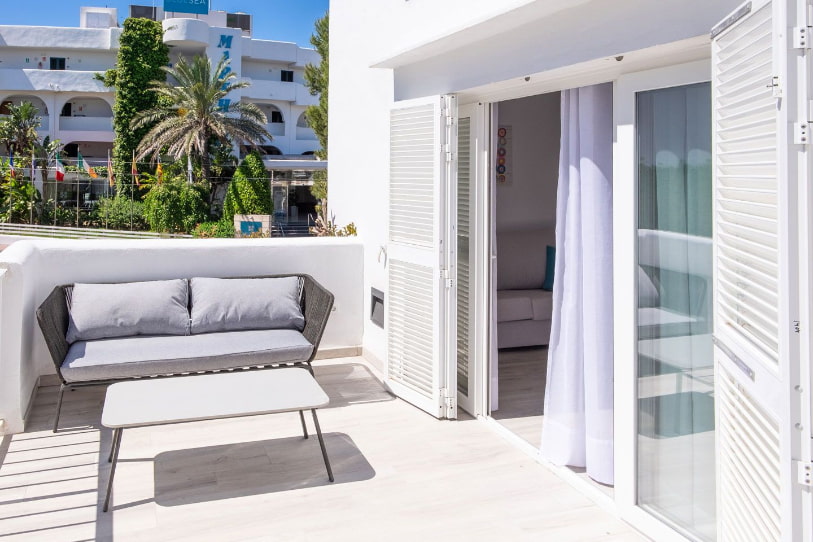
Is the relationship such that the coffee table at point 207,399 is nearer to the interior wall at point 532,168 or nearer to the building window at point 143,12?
the interior wall at point 532,168

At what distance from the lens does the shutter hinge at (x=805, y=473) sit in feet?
6.96

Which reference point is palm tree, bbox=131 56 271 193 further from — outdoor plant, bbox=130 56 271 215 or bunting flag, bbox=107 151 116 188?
bunting flag, bbox=107 151 116 188

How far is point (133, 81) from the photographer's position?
33.9 meters

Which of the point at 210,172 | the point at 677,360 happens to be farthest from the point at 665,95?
the point at 210,172

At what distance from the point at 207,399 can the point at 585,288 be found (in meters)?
2.24

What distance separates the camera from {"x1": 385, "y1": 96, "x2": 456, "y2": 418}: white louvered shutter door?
543 cm

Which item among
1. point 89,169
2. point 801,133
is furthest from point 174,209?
point 801,133

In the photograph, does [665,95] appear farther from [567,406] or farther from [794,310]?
[567,406]

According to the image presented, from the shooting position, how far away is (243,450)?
16.0 feet

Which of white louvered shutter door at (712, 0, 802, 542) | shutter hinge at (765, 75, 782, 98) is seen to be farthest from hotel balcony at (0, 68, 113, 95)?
shutter hinge at (765, 75, 782, 98)

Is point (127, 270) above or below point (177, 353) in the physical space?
above

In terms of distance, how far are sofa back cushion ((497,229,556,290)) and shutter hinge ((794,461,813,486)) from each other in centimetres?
573

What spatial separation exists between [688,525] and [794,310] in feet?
5.58

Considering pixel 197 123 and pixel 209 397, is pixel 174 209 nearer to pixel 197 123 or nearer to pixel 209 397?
pixel 197 123
